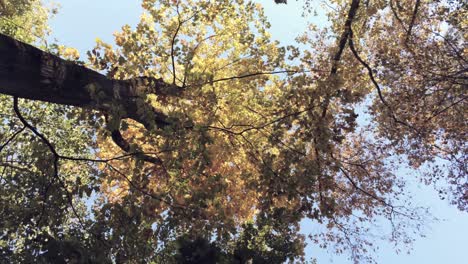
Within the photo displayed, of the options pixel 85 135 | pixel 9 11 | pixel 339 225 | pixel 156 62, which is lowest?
pixel 339 225

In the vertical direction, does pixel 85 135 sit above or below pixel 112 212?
above

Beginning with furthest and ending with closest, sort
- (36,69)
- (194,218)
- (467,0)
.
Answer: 1. (467,0)
2. (194,218)
3. (36,69)

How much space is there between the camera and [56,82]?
18.4 feet

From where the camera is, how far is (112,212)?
24.9 feet

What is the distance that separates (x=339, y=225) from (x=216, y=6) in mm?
9459

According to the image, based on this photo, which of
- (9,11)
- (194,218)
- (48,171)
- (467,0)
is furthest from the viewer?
(9,11)

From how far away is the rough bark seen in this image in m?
5.04

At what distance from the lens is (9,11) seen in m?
16.0

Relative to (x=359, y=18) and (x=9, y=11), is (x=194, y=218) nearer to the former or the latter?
(x=359, y=18)

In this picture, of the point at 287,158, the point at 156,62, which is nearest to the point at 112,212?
the point at 287,158

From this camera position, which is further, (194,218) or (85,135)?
(85,135)

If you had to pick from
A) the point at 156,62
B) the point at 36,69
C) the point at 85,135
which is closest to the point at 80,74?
the point at 36,69

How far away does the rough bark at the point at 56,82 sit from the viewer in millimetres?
5035

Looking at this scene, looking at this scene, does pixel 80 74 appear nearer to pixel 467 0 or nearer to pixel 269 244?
pixel 269 244
